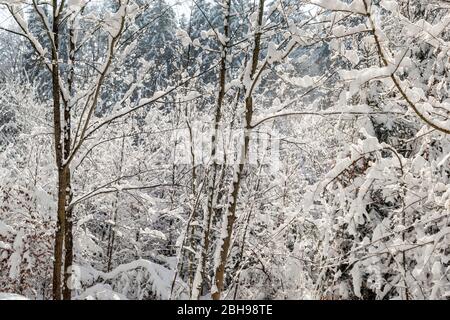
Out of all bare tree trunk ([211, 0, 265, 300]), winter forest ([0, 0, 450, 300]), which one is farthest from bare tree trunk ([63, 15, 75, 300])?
bare tree trunk ([211, 0, 265, 300])

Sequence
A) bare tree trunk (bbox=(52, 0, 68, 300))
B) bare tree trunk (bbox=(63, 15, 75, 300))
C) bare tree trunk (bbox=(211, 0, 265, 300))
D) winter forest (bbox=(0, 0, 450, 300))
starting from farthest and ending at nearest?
bare tree trunk (bbox=(211, 0, 265, 300))
bare tree trunk (bbox=(63, 15, 75, 300))
bare tree trunk (bbox=(52, 0, 68, 300))
winter forest (bbox=(0, 0, 450, 300))

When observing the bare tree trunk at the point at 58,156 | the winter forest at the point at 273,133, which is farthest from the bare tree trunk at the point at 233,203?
the bare tree trunk at the point at 58,156

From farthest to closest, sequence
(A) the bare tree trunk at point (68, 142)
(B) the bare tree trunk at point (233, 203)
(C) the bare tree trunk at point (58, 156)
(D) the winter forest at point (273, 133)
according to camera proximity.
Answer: (B) the bare tree trunk at point (233, 203)
(A) the bare tree trunk at point (68, 142)
(C) the bare tree trunk at point (58, 156)
(D) the winter forest at point (273, 133)

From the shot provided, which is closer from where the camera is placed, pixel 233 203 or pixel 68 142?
pixel 68 142

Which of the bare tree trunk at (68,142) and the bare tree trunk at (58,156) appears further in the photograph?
the bare tree trunk at (68,142)

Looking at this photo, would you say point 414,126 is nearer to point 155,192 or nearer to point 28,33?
point 28,33

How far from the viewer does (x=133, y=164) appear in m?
16.1

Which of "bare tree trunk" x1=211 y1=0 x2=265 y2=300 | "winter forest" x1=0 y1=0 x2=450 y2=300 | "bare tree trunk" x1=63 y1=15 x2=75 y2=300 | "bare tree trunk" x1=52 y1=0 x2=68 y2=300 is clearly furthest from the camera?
"bare tree trunk" x1=211 y1=0 x2=265 y2=300

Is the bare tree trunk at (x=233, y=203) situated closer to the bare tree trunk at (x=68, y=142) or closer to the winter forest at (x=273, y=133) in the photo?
the winter forest at (x=273, y=133)

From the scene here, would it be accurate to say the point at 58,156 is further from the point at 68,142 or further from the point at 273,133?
the point at 273,133

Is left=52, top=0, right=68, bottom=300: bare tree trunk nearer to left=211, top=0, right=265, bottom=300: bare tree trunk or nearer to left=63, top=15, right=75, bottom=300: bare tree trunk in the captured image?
left=63, top=15, right=75, bottom=300: bare tree trunk

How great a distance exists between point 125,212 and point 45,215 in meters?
8.02

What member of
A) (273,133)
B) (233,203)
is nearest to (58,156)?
(233,203)
